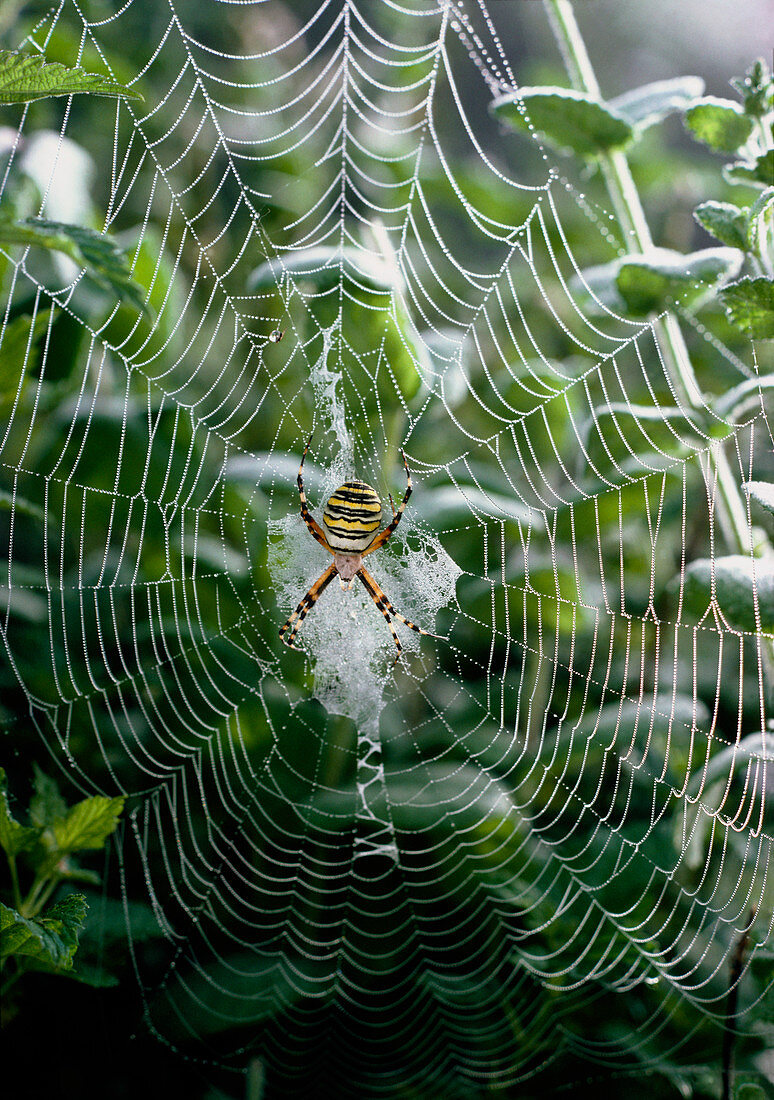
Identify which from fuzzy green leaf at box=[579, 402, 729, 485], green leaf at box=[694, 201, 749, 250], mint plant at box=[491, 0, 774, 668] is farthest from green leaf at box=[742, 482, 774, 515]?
green leaf at box=[694, 201, 749, 250]

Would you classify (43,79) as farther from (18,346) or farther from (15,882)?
(15,882)

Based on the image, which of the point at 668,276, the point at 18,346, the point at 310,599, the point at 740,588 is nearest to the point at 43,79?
the point at 18,346

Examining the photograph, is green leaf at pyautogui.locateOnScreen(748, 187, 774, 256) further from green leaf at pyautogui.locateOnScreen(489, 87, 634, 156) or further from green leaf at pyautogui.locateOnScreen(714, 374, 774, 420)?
green leaf at pyautogui.locateOnScreen(489, 87, 634, 156)

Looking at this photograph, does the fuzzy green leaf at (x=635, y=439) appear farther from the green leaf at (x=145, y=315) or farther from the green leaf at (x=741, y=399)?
the green leaf at (x=145, y=315)

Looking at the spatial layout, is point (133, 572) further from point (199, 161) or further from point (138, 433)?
point (199, 161)

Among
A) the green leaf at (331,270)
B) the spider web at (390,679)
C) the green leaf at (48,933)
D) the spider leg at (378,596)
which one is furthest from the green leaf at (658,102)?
the green leaf at (48,933)

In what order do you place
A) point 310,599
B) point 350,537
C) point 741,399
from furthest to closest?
point 310,599 < point 350,537 < point 741,399
